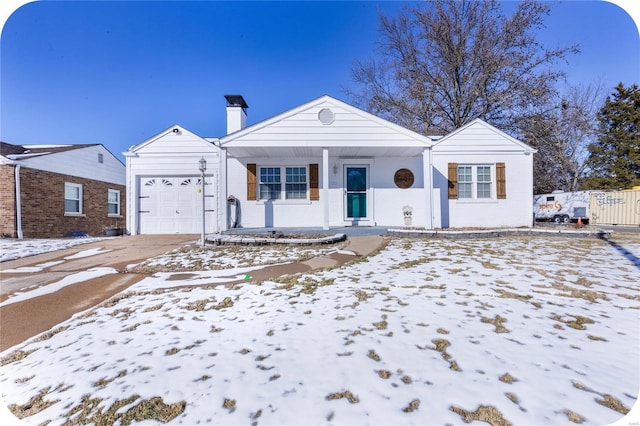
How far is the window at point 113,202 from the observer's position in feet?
46.8

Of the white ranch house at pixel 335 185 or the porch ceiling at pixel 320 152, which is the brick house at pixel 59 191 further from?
the porch ceiling at pixel 320 152

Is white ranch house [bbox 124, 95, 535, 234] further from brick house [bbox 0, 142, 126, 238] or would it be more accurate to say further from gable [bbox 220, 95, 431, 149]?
brick house [bbox 0, 142, 126, 238]

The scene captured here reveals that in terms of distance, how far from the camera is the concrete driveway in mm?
2996

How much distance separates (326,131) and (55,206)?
11794mm

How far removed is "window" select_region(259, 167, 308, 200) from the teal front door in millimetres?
1545

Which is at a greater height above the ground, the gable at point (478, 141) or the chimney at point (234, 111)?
the chimney at point (234, 111)

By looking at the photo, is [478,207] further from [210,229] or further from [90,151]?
[90,151]

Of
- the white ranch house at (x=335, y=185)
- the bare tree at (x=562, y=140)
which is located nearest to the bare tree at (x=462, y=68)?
the bare tree at (x=562, y=140)

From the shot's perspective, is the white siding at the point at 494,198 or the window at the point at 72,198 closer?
the white siding at the point at 494,198

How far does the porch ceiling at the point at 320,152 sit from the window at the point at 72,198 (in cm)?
841

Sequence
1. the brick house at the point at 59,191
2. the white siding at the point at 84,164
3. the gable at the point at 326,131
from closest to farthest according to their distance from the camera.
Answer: the gable at the point at 326,131, the brick house at the point at 59,191, the white siding at the point at 84,164

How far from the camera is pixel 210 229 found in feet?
32.7

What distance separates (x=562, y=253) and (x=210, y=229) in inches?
395

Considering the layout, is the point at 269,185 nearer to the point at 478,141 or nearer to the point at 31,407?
the point at 478,141
